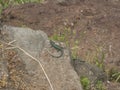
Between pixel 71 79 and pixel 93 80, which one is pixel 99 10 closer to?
pixel 93 80

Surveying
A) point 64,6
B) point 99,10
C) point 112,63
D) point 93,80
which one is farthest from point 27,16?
point 93,80

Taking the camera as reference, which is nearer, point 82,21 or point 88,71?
point 88,71

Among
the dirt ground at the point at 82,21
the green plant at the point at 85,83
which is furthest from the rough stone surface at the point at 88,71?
the dirt ground at the point at 82,21

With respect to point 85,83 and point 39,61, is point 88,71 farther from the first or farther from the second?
point 39,61

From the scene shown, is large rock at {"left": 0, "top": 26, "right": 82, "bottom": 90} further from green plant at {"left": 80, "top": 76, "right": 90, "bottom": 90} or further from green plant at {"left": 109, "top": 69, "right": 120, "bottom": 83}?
green plant at {"left": 109, "top": 69, "right": 120, "bottom": 83}

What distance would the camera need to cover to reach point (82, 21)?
9.20 metres

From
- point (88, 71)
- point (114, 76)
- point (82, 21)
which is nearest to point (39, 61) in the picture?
point (88, 71)

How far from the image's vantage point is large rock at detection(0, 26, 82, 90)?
5.19 meters

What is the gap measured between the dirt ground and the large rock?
2448mm

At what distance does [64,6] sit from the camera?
988cm

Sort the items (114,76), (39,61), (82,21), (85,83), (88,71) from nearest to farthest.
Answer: (39,61)
(85,83)
(88,71)
(114,76)
(82,21)

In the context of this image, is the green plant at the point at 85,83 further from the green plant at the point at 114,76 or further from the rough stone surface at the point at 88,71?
the green plant at the point at 114,76

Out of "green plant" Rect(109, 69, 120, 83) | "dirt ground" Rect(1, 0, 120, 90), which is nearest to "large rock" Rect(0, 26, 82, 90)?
"green plant" Rect(109, 69, 120, 83)

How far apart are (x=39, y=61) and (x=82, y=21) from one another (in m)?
4.00
